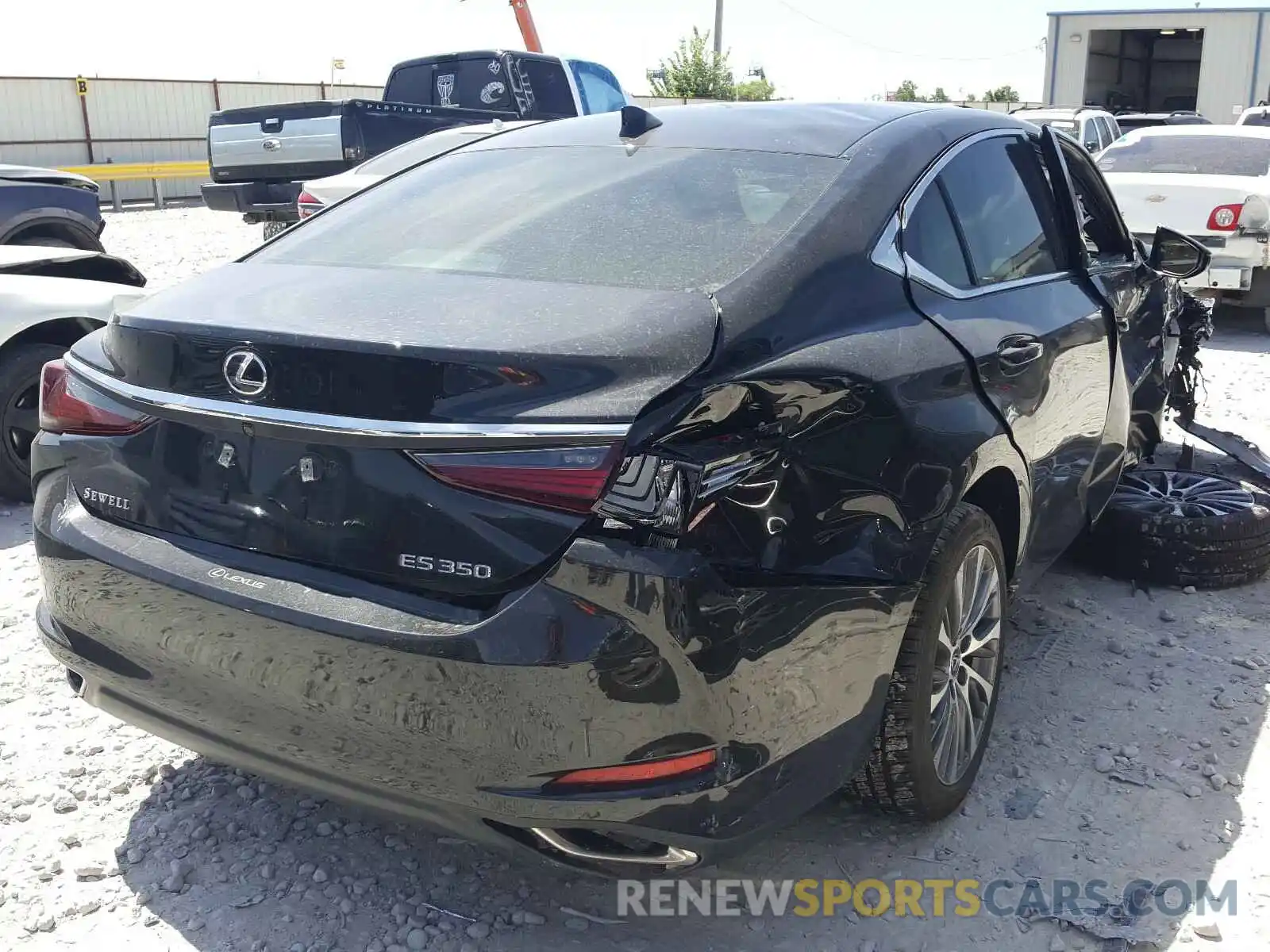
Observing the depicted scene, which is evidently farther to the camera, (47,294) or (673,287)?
(47,294)

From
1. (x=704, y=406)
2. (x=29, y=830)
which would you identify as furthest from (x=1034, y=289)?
(x=29, y=830)

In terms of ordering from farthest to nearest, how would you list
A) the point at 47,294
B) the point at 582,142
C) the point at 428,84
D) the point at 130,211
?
the point at 130,211
the point at 428,84
the point at 47,294
the point at 582,142

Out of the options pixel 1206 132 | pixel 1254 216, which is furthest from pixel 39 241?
pixel 1206 132

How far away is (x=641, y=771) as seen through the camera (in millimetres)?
2092

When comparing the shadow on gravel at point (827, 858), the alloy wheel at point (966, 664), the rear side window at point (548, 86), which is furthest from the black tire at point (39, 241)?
the alloy wheel at point (966, 664)

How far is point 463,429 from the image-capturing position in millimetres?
2078

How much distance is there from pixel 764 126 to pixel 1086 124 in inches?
625

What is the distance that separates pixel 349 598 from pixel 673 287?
0.88 metres

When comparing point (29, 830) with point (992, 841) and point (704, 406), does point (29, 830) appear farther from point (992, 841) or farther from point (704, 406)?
point (992, 841)

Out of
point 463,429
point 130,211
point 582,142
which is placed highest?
point 582,142

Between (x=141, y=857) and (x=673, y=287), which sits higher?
(x=673, y=287)

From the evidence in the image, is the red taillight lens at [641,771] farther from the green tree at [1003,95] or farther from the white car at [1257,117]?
the green tree at [1003,95]

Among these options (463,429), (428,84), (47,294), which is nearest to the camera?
(463,429)

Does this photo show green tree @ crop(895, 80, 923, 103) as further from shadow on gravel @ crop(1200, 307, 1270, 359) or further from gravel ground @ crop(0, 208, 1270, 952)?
gravel ground @ crop(0, 208, 1270, 952)
